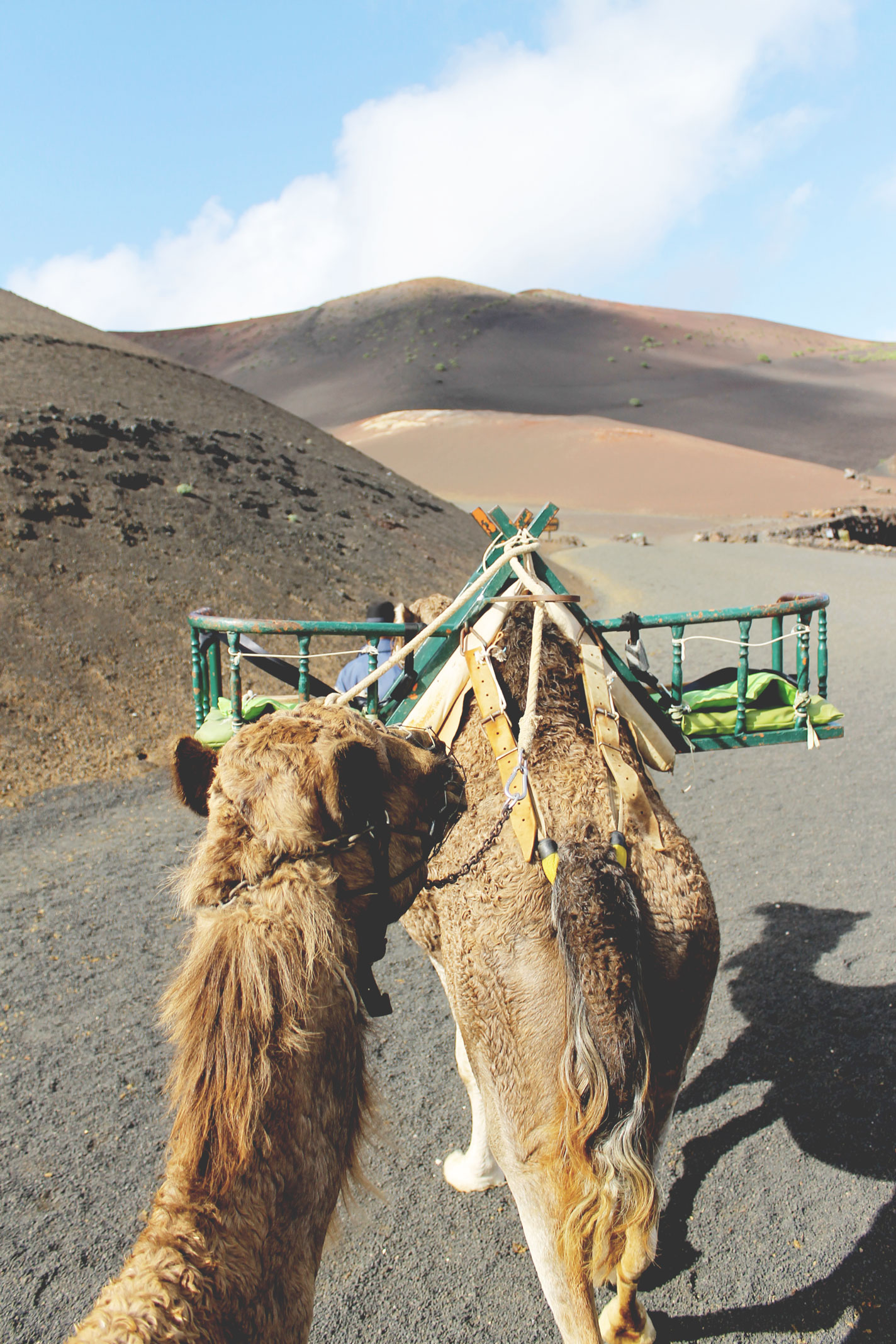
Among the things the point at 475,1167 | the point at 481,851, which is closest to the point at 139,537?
the point at 475,1167

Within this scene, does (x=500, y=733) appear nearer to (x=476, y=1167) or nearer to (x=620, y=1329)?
(x=620, y=1329)

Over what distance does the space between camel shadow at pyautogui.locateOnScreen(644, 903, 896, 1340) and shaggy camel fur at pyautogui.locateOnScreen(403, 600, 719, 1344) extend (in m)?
0.65

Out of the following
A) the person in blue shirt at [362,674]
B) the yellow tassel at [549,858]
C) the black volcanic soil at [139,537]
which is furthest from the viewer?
the black volcanic soil at [139,537]

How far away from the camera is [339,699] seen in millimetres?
1859

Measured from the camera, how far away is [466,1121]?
3.71 metres

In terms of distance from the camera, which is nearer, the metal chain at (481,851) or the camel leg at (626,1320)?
the metal chain at (481,851)

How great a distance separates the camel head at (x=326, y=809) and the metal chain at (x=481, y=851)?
17.6 inches

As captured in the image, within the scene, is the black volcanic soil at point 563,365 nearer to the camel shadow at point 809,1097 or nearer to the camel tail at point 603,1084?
the camel shadow at point 809,1097

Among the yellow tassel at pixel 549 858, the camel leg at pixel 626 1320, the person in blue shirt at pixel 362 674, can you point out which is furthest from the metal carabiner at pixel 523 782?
the person in blue shirt at pixel 362 674

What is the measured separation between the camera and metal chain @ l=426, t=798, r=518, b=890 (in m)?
2.22

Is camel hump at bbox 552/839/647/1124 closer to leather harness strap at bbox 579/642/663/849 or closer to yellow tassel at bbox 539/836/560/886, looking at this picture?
yellow tassel at bbox 539/836/560/886

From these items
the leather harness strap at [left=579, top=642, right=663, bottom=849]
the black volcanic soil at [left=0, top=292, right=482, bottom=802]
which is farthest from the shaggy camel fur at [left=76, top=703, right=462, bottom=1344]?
the black volcanic soil at [left=0, top=292, right=482, bottom=802]

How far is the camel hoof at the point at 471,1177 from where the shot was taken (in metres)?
3.26

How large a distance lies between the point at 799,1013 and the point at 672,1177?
54.7 inches
